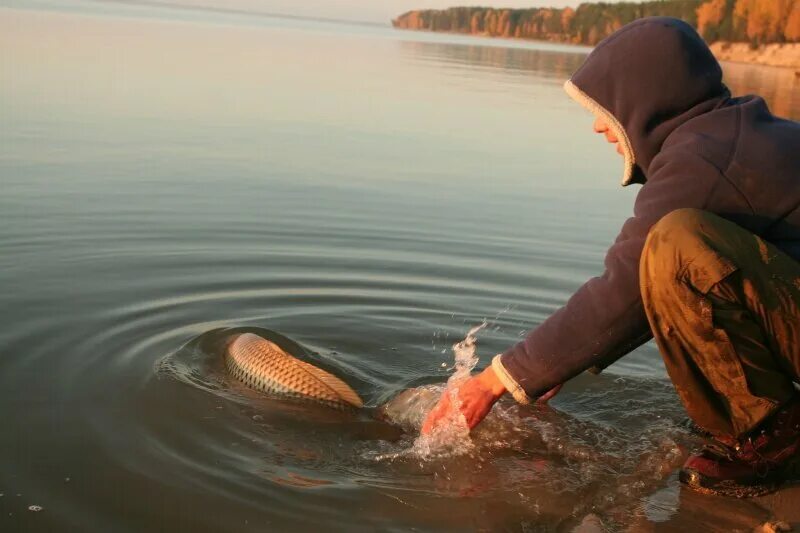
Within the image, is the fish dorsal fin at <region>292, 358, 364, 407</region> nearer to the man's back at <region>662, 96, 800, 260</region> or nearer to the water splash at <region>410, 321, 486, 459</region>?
the water splash at <region>410, 321, 486, 459</region>

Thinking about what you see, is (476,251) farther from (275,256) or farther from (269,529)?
(269,529)

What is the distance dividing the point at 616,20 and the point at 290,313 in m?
113

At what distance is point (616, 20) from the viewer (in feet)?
369

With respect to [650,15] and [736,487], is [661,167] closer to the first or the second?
[736,487]

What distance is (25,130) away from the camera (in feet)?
37.4

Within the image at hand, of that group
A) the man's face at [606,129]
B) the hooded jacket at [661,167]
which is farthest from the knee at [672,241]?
the man's face at [606,129]

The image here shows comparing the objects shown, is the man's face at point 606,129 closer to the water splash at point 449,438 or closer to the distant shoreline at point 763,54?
Result: the water splash at point 449,438

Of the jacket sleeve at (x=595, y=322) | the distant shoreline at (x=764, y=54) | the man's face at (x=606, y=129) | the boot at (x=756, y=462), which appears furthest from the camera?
the distant shoreline at (x=764, y=54)

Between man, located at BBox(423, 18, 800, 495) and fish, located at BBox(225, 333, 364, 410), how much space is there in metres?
0.89

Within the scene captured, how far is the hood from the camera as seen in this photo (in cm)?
375

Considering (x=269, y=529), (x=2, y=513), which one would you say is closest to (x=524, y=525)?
(x=269, y=529)

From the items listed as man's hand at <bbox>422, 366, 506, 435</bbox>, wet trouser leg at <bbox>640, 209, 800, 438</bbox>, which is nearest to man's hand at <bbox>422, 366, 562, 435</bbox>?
man's hand at <bbox>422, 366, 506, 435</bbox>

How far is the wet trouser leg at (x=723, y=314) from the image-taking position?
3488 mm

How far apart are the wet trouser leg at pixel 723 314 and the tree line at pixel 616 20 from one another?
168 ft
